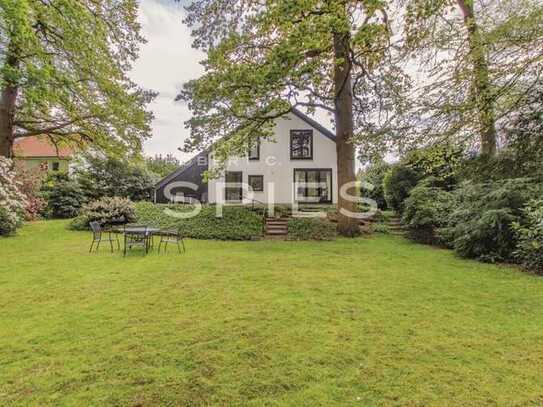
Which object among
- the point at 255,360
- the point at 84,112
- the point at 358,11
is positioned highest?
the point at 358,11

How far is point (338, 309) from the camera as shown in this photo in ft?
14.9

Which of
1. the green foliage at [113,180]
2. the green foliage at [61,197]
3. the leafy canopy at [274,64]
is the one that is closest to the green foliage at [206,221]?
the leafy canopy at [274,64]

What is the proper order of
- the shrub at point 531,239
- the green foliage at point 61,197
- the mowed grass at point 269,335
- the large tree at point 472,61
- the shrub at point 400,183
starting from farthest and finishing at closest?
the green foliage at point 61,197 < the shrub at point 400,183 < the shrub at point 531,239 < the large tree at point 472,61 < the mowed grass at point 269,335

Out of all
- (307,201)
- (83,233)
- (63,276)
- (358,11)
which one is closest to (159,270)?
(63,276)

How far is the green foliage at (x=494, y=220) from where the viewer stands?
7.84m

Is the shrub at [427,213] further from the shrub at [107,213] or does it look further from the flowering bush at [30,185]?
the flowering bush at [30,185]

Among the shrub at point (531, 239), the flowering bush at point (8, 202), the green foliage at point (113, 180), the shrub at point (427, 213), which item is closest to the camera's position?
the shrub at point (531, 239)

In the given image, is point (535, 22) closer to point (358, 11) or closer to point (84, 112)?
point (358, 11)

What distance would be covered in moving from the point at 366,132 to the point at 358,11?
419 centimetres

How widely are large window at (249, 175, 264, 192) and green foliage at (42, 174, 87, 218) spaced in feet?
35.3

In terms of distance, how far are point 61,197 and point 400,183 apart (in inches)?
767

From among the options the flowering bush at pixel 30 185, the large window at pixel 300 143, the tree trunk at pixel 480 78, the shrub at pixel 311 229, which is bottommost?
the shrub at pixel 311 229

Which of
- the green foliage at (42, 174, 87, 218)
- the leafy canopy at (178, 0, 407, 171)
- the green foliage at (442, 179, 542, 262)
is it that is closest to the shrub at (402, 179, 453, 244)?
the green foliage at (442, 179, 542, 262)

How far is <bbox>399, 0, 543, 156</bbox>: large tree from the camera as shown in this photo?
5641 millimetres
